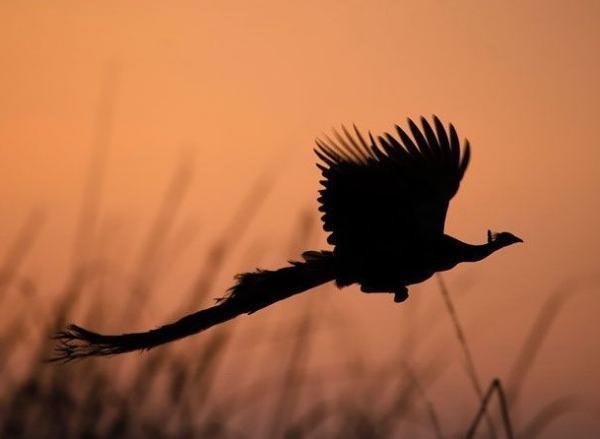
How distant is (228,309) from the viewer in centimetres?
258

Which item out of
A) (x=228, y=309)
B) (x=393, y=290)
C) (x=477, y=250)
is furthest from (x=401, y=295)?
(x=228, y=309)

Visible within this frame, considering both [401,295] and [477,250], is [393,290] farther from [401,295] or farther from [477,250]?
[477,250]

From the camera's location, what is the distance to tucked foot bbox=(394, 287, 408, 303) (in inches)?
113

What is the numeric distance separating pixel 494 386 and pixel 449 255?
767 mm

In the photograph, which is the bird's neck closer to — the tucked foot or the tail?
the tucked foot

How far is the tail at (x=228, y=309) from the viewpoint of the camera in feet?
7.81

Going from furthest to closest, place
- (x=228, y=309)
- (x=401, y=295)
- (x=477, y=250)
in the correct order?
(x=401, y=295) → (x=477, y=250) → (x=228, y=309)

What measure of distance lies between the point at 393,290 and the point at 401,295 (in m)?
0.04

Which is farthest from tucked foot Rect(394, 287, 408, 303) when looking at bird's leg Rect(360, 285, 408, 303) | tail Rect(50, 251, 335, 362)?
tail Rect(50, 251, 335, 362)

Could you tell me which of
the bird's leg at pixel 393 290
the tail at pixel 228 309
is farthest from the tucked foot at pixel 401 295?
the tail at pixel 228 309

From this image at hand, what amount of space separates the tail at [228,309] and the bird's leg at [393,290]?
0.14m

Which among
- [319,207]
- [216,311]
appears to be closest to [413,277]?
[319,207]

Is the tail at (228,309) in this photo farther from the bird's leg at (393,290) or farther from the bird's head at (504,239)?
the bird's head at (504,239)

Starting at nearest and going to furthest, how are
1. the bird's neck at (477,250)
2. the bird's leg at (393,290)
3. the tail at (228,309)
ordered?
the tail at (228,309) < the bird's neck at (477,250) < the bird's leg at (393,290)
